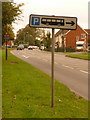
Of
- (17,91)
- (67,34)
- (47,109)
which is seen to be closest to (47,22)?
(47,109)

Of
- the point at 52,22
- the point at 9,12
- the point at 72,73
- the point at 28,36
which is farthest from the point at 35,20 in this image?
the point at 28,36

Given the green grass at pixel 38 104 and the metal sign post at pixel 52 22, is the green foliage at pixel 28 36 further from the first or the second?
the metal sign post at pixel 52 22

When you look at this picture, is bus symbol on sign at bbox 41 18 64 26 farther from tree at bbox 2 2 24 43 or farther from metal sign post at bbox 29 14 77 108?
tree at bbox 2 2 24 43

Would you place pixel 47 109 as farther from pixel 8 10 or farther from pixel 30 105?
pixel 8 10

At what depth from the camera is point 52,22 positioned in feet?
19.9

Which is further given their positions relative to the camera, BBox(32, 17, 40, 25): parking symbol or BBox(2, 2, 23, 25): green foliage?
BBox(2, 2, 23, 25): green foliage

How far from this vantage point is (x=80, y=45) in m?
80.9

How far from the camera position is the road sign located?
5.96m

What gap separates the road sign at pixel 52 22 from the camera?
596 centimetres

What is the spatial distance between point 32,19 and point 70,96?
10.9ft

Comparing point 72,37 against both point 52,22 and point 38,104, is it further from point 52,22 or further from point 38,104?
point 52,22

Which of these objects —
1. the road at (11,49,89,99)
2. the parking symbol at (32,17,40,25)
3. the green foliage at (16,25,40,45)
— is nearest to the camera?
the parking symbol at (32,17,40,25)

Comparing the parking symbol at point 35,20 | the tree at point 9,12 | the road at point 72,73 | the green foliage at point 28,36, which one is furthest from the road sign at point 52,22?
the green foliage at point 28,36

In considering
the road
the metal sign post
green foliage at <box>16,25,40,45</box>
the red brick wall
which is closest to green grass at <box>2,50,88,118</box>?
the road
